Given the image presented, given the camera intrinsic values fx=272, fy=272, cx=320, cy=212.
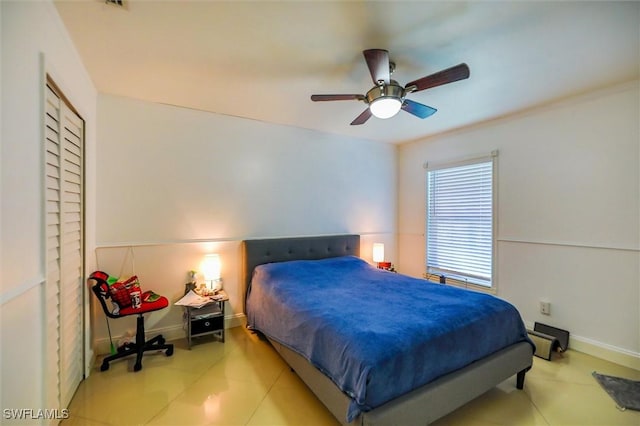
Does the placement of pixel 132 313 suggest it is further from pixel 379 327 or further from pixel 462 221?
pixel 462 221

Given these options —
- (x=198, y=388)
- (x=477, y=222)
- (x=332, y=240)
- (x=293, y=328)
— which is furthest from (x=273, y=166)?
(x=477, y=222)

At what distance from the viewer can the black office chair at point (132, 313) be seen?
231 cm

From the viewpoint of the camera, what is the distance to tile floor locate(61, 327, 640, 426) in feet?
5.98

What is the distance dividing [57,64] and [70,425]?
7.51 feet

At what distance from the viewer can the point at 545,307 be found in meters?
2.99

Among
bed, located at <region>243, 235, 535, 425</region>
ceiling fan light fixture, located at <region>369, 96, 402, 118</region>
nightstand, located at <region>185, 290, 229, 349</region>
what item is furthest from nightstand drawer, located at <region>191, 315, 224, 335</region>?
ceiling fan light fixture, located at <region>369, 96, 402, 118</region>

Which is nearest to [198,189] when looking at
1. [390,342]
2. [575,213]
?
[390,342]

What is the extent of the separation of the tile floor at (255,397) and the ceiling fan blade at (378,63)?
2.41m

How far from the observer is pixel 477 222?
363cm

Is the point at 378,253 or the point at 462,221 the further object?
the point at 378,253

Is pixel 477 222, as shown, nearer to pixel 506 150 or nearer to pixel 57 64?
Answer: pixel 506 150

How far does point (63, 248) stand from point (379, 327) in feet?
7.10

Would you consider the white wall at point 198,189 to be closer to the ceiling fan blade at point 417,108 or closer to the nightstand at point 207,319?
the nightstand at point 207,319

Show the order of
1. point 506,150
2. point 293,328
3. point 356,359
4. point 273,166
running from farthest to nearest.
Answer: point 273,166
point 506,150
point 293,328
point 356,359
